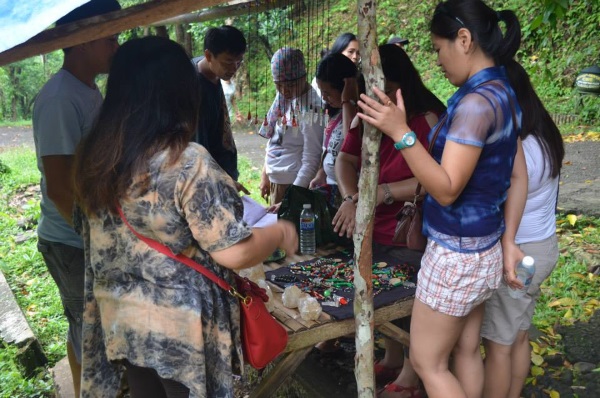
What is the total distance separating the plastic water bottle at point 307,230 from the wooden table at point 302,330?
0.57 m

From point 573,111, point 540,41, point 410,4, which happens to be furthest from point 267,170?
point 410,4

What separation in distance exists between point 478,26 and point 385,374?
2.15 metres

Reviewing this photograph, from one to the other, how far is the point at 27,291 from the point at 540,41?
9.85 metres

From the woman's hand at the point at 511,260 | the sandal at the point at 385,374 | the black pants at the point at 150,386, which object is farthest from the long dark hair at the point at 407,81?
the black pants at the point at 150,386

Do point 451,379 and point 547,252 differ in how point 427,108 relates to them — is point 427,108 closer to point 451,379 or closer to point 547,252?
point 547,252

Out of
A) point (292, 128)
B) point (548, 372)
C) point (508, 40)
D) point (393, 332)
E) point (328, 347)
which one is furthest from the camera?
point (292, 128)

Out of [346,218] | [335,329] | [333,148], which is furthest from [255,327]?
[333,148]

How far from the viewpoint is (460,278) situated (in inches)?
78.8

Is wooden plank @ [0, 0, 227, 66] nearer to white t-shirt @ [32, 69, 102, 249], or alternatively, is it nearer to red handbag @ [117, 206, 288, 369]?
white t-shirt @ [32, 69, 102, 249]

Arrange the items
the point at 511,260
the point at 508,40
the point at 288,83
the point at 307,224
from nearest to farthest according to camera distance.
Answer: the point at 508,40 → the point at 511,260 → the point at 307,224 → the point at 288,83

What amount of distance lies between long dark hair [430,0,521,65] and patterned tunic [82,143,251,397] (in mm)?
990

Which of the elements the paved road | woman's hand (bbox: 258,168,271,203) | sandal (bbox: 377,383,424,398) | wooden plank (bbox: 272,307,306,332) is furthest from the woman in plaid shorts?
the paved road

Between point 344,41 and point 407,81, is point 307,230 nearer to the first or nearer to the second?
point 407,81

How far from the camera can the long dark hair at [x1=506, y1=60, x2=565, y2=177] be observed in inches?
89.5
